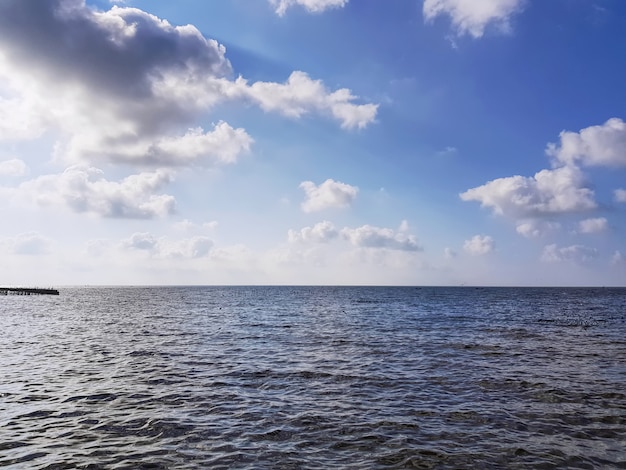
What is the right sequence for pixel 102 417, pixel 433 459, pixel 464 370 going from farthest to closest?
1. pixel 464 370
2. pixel 102 417
3. pixel 433 459

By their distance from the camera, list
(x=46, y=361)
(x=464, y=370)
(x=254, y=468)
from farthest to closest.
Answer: (x=46, y=361), (x=464, y=370), (x=254, y=468)

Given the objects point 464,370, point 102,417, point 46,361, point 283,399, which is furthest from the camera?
point 46,361

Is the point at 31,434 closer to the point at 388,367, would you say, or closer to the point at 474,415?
the point at 474,415

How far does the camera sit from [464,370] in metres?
26.1

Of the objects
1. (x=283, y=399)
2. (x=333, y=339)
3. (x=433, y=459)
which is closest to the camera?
(x=433, y=459)

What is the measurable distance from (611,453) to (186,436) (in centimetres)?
1397

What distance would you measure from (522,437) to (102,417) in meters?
15.8

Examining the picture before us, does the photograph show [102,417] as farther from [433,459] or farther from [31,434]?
[433,459]

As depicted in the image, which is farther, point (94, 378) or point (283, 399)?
point (94, 378)

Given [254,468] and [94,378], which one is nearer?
[254,468]

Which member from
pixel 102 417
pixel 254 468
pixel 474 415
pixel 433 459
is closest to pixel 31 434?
pixel 102 417

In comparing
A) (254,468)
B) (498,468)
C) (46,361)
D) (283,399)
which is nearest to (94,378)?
(46,361)

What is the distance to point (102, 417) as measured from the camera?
16.8 m

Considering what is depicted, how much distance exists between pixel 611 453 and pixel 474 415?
4754 mm
